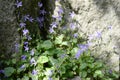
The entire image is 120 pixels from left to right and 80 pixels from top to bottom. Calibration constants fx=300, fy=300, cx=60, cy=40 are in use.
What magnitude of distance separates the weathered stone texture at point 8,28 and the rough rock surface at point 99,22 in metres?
0.65

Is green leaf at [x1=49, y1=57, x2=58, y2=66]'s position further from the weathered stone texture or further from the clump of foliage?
the weathered stone texture

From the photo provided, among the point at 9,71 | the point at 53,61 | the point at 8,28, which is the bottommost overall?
the point at 9,71

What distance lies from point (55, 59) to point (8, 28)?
0.58 m

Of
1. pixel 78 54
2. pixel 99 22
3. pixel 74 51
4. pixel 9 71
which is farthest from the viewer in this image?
pixel 99 22

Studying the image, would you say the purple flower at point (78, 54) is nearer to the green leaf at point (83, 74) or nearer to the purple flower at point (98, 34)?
the green leaf at point (83, 74)

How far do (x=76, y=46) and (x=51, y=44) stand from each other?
1.06 ft

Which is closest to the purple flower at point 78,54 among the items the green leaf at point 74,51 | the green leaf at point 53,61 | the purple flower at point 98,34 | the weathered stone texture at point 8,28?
the green leaf at point 74,51

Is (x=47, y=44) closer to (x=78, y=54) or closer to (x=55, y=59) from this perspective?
(x=55, y=59)

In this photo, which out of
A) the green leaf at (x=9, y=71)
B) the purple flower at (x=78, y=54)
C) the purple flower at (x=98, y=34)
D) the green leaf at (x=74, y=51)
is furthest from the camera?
the purple flower at (x=98, y=34)

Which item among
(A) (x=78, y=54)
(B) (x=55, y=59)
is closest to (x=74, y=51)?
(A) (x=78, y=54)

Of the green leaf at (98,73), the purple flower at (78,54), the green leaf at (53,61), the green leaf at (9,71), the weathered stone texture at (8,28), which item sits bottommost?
the green leaf at (9,71)

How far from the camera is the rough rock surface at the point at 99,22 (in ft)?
11.2

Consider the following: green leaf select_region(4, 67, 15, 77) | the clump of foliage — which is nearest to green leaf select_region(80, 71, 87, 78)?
the clump of foliage

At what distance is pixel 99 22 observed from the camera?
11.3ft
